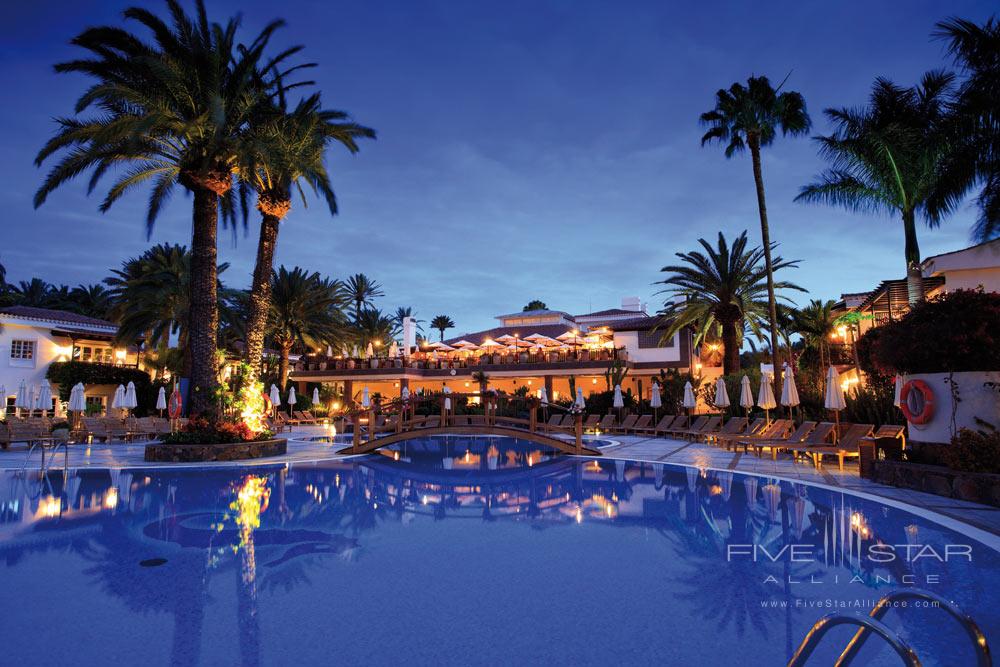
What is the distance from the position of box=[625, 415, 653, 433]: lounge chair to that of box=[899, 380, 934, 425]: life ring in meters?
14.3

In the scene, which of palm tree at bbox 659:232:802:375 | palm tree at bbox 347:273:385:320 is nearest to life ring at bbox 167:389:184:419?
palm tree at bbox 659:232:802:375

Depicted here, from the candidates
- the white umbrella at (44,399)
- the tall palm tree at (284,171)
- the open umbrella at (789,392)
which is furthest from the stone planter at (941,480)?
the white umbrella at (44,399)

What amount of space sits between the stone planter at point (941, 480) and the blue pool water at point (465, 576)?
4.20ft

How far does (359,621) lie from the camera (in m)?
4.79

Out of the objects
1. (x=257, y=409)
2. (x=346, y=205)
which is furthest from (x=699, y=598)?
(x=346, y=205)

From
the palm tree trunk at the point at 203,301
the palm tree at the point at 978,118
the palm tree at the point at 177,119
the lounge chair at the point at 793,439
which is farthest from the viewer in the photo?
the palm tree trunk at the point at 203,301

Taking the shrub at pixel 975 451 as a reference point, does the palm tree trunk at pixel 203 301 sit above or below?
above

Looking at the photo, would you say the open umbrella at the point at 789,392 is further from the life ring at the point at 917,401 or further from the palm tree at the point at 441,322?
the palm tree at the point at 441,322

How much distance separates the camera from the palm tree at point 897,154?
1514 cm

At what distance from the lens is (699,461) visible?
15648 millimetres

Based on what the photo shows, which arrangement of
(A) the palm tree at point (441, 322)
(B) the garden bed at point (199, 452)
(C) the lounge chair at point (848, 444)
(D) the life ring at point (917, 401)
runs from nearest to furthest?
(D) the life ring at point (917, 401) < (C) the lounge chair at point (848, 444) < (B) the garden bed at point (199, 452) < (A) the palm tree at point (441, 322)

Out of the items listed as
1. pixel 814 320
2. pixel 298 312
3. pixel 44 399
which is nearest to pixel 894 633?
pixel 44 399

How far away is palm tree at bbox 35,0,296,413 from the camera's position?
589 inches

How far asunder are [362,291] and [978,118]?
144ft
